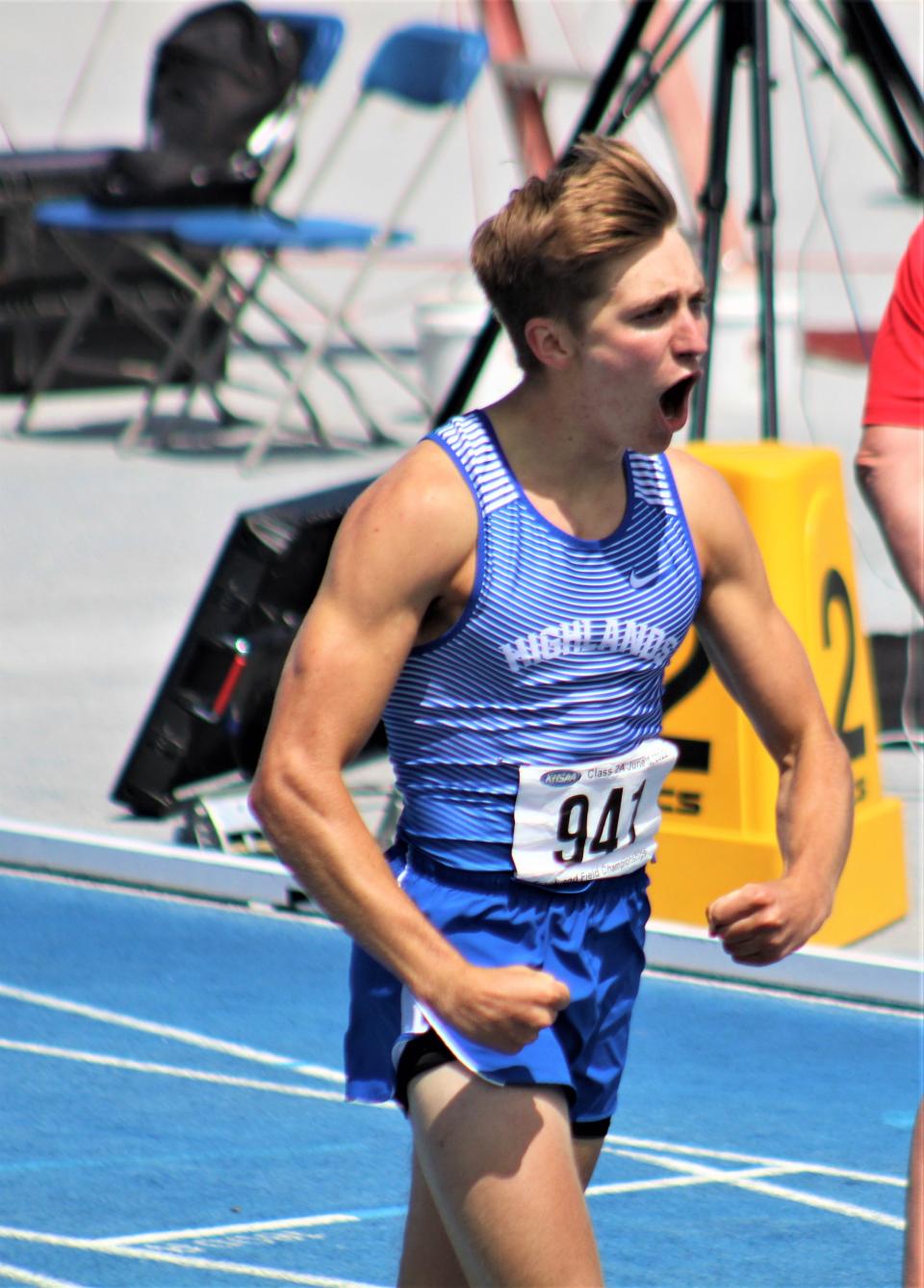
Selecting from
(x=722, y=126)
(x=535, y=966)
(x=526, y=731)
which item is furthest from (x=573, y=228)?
(x=722, y=126)

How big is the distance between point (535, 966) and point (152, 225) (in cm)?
940

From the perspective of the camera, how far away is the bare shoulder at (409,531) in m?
2.40

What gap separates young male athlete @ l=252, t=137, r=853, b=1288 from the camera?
7.86 ft

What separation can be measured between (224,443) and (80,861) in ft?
23.9

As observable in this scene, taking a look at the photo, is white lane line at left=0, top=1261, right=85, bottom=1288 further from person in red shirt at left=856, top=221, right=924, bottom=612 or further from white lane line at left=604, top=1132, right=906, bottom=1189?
person in red shirt at left=856, top=221, right=924, bottom=612

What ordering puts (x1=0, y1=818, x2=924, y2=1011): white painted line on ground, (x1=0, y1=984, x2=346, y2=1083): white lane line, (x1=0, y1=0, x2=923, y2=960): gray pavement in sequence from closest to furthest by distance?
1. (x1=0, y1=984, x2=346, y2=1083): white lane line
2. (x1=0, y1=818, x2=924, y2=1011): white painted line on ground
3. (x1=0, y1=0, x2=923, y2=960): gray pavement

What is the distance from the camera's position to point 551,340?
2.50 meters

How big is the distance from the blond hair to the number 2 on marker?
0.51 meters

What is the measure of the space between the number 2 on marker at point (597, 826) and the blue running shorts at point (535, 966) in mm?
41

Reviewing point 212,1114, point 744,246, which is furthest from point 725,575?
point 744,246

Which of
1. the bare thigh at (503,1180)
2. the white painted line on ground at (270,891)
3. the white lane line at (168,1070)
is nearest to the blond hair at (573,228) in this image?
the bare thigh at (503,1180)

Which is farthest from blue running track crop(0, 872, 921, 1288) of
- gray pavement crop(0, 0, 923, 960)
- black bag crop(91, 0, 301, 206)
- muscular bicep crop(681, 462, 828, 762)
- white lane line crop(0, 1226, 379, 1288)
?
black bag crop(91, 0, 301, 206)

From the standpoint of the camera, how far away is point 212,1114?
4.38 meters

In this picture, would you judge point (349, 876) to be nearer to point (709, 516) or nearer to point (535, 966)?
point (535, 966)
